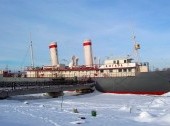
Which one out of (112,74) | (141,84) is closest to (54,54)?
(112,74)

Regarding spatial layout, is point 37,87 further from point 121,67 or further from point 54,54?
point 54,54

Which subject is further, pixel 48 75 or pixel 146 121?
pixel 48 75

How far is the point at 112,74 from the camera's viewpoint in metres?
45.3

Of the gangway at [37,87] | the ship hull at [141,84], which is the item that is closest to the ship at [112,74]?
the ship hull at [141,84]

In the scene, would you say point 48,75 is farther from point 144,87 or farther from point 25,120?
point 25,120

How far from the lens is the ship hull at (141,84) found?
130ft

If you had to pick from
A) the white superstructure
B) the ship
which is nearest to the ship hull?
the ship

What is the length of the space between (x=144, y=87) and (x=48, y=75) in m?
17.1

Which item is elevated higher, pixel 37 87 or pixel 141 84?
pixel 37 87

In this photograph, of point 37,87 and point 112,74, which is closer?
point 37,87

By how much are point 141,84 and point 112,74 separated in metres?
5.84

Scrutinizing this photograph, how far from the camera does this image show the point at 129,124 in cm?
1473

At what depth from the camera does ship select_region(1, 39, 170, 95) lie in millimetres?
39875

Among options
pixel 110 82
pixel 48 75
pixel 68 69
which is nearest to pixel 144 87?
pixel 110 82
